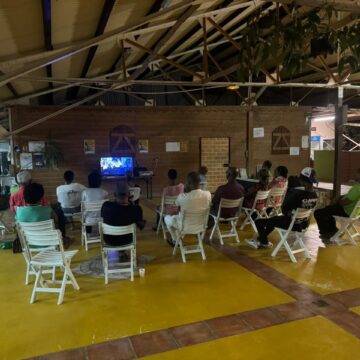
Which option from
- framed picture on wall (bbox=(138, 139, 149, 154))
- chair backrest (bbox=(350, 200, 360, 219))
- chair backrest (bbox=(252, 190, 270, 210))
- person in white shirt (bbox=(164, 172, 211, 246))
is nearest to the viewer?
person in white shirt (bbox=(164, 172, 211, 246))

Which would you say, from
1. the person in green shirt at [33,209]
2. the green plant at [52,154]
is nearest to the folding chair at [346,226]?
the person in green shirt at [33,209]

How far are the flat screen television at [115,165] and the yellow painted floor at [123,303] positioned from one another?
5146 millimetres

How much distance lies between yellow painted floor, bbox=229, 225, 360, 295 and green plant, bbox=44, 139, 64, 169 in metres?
6.12

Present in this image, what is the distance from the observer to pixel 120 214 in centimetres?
385

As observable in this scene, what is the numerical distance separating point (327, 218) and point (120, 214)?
3.37 meters

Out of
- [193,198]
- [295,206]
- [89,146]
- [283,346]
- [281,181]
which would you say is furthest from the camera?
[89,146]

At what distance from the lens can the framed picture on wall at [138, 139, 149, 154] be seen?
10008 mm

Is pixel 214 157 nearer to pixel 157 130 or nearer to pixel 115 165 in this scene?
pixel 157 130

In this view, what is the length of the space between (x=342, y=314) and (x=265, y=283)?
886mm

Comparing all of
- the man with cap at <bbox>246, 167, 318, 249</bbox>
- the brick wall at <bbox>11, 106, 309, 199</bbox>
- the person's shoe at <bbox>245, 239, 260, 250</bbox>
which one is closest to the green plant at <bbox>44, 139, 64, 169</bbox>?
the brick wall at <bbox>11, 106, 309, 199</bbox>

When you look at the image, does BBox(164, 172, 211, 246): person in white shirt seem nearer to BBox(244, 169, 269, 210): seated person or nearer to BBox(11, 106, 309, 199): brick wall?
BBox(244, 169, 269, 210): seated person

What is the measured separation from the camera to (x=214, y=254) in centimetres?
470

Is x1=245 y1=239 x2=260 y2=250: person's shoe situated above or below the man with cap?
below

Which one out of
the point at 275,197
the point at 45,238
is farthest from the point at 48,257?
the point at 275,197
